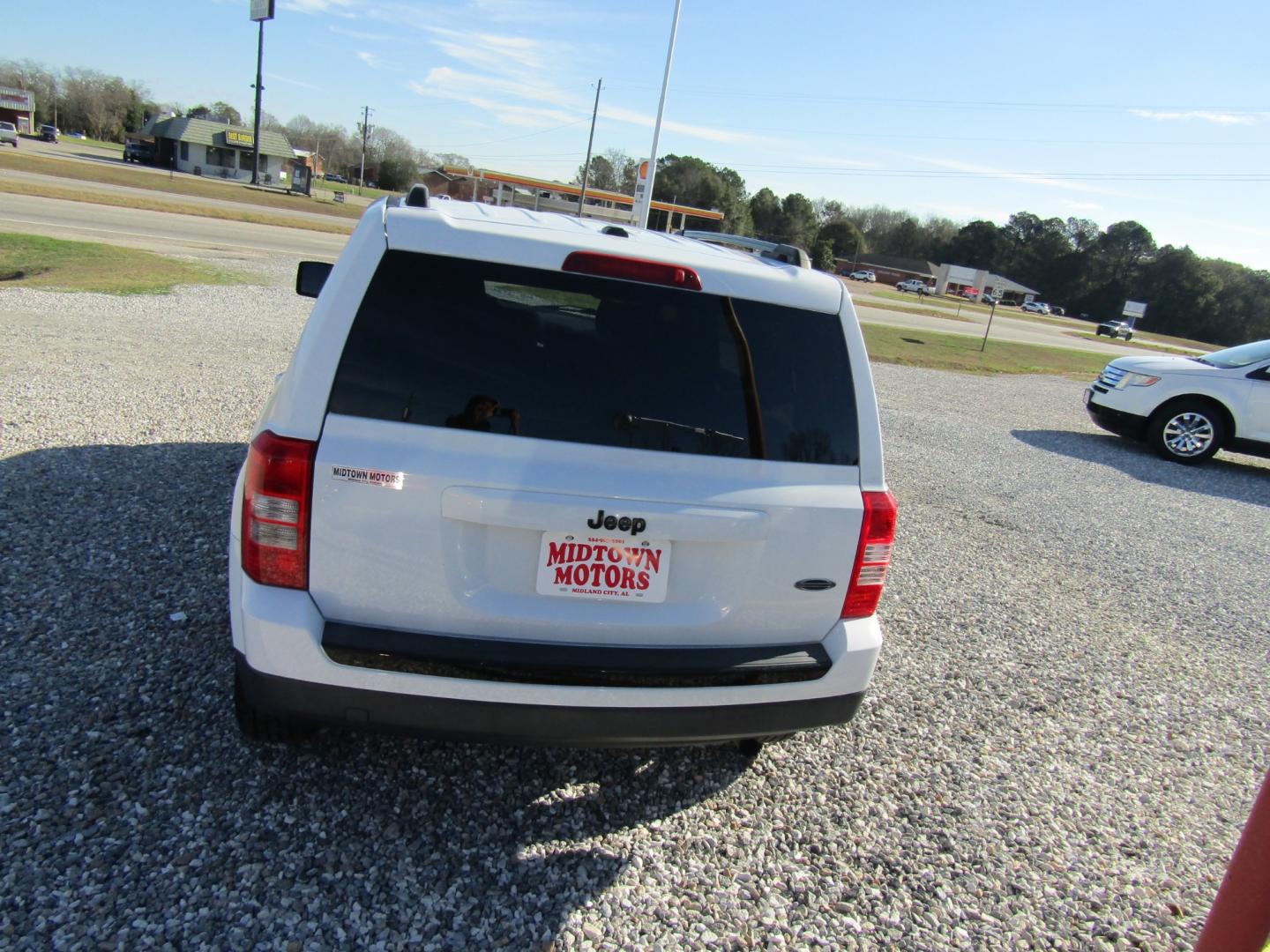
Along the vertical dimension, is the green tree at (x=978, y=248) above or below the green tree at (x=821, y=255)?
above

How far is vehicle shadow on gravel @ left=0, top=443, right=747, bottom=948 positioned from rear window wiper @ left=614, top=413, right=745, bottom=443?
1.34m

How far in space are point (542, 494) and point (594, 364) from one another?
0.44 meters

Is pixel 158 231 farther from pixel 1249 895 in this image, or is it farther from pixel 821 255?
pixel 821 255

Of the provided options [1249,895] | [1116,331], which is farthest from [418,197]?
[1116,331]

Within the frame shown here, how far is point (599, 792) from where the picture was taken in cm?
300

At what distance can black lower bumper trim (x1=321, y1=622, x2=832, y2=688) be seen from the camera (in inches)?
90.7

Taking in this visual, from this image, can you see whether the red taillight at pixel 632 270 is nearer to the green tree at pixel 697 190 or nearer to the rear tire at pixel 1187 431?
the rear tire at pixel 1187 431

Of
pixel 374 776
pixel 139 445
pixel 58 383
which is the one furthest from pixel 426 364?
pixel 58 383

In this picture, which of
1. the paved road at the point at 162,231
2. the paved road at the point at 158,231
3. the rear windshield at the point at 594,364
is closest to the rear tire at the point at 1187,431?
the rear windshield at the point at 594,364

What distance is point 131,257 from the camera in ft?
52.6

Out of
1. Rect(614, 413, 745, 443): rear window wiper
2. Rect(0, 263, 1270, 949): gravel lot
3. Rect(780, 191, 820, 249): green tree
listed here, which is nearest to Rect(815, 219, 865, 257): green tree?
Rect(780, 191, 820, 249): green tree

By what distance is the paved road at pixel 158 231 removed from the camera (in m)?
19.0

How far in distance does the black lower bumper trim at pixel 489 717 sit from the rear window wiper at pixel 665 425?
33.1 inches

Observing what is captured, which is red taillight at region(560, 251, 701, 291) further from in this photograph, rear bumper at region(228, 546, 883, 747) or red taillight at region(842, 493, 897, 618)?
rear bumper at region(228, 546, 883, 747)
